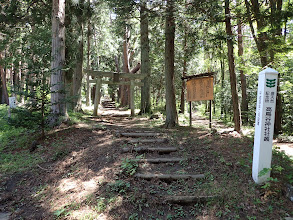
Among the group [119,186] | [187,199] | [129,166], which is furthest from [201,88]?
[119,186]

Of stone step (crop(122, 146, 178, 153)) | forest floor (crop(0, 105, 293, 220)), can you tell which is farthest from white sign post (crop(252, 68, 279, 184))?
stone step (crop(122, 146, 178, 153))

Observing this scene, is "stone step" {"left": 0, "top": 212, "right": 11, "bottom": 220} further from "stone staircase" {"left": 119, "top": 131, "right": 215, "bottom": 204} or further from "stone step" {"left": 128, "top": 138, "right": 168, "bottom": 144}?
"stone step" {"left": 128, "top": 138, "right": 168, "bottom": 144}

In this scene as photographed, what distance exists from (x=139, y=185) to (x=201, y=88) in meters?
5.95

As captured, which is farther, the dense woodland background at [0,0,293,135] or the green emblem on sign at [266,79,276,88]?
the dense woodland background at [0,0,293,135]

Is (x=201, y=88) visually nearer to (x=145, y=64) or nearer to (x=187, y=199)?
(x=145, y=64)

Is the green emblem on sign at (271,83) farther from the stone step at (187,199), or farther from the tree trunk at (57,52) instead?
the tree trunk at (57,52)

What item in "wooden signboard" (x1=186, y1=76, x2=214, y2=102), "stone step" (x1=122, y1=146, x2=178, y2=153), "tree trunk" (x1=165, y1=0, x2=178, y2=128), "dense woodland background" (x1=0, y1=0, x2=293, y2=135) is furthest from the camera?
"wooden signboard" (x1=186, y1=76, x2=214, y2=102)

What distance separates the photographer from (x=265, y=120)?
3.87 metres

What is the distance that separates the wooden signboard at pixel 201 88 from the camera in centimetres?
873

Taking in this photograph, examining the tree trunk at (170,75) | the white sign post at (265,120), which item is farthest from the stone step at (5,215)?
the tree trunk at (170,75)

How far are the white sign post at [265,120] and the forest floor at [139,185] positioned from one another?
0.26 meters

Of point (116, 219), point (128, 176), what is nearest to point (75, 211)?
point (116, 219)

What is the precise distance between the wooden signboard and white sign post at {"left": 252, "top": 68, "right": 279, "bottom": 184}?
479 cm

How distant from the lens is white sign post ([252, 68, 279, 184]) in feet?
12.6
